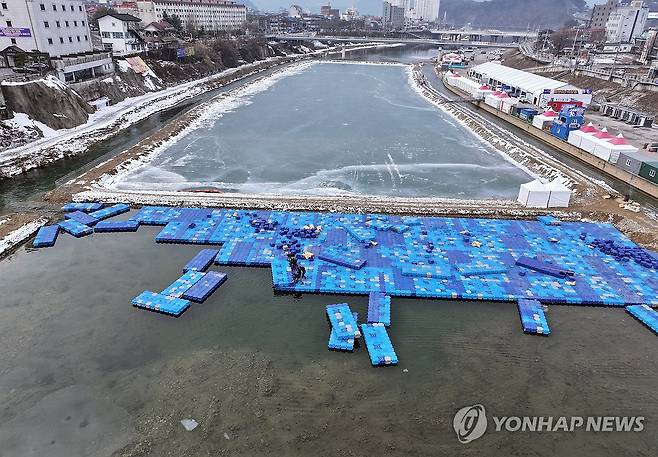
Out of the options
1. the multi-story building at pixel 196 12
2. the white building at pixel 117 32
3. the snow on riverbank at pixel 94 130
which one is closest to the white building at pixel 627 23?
the multi-story building at pixel 196 12

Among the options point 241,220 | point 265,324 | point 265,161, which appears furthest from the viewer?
point 265,161

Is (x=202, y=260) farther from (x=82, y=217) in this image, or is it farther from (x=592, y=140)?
(x=592, y=140)

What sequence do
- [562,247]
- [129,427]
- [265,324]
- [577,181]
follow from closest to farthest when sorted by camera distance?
[129,427] → [265,324] → [562,247] → [577,181]

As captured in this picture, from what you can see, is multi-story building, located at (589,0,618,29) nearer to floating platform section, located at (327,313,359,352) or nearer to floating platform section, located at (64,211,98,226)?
floating platform section, located at (327,313,359,352)

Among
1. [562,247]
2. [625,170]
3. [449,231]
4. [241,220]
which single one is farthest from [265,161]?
[625,170]

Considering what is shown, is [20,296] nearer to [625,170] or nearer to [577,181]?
[577,181]

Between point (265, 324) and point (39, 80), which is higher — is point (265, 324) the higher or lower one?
the lower one

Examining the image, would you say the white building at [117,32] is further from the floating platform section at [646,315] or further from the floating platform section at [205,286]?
the floating platform section at [646,315]
